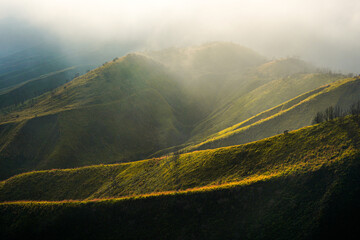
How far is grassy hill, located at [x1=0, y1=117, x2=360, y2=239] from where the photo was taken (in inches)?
2076

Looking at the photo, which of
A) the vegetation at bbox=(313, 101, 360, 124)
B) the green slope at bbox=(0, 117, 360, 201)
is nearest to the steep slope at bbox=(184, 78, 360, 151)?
the vegetation at bbox=(313, 101, 360, 124)

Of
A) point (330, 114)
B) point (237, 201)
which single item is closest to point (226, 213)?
point (237, 201)

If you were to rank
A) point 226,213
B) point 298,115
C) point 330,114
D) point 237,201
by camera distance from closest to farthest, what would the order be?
1. point 226,213
2. point 237,201
3. point 330,114
4. point 298,115

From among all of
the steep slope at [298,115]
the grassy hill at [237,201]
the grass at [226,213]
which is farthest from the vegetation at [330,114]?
the grass at [226,213]

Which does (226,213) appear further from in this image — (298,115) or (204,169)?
(298,115)

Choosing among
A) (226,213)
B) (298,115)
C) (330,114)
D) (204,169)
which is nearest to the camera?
(226,213)

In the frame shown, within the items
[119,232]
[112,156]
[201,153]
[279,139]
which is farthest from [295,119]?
[112,156]

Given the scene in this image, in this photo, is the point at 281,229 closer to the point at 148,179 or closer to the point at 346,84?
the point at 148,179

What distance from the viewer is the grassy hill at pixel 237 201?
52719mm

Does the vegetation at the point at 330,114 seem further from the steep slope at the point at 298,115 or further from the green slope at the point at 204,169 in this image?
the green slope at the point at 204,169

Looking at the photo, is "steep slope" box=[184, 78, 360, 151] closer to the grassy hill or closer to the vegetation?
the vegetation

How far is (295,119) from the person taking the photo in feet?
446

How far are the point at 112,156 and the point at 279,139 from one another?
458 feet

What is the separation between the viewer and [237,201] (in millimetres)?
59062
